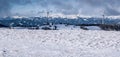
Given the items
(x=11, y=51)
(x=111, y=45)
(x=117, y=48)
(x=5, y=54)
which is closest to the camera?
(x=5, y=54)

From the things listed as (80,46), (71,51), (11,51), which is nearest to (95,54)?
(71,51)

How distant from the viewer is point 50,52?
1758 cm

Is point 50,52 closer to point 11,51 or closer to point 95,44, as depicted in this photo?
point 11,51

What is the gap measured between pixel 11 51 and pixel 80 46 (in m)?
5.30

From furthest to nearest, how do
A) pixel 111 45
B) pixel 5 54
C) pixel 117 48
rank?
pixel 111 45 → pixel 117 48 → pixel 5 54

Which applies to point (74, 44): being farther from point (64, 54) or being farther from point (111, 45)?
point (64, 54)

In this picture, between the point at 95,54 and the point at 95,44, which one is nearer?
the point at 95,54

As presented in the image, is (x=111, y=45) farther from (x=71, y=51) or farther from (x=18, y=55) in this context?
(x=18, y=55)

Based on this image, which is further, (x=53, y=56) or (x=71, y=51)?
(x=71, y=51)

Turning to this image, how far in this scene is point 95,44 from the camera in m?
21.0

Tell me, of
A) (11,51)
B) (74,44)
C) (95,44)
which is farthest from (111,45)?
(11,51)

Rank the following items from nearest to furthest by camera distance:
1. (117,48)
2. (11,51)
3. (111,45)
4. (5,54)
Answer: (5,54), (11,51), (117,48), (111,45)

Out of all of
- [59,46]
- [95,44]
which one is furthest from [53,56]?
[95,44]

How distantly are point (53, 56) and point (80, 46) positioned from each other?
173 inches
